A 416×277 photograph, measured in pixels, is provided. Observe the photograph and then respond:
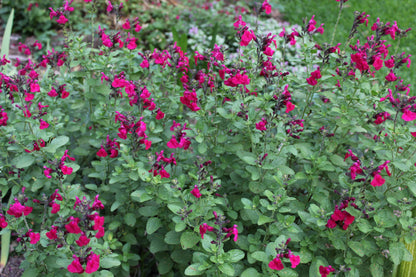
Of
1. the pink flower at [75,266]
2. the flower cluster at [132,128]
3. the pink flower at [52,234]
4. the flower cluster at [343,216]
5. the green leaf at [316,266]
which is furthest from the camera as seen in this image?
the flower cluster at [132,128]

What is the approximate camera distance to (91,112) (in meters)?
3.35

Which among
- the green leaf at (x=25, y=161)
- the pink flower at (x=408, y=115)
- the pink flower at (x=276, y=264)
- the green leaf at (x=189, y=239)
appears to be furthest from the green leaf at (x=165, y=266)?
the pink flower at (x=408, y=115)

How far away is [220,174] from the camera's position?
287 cm

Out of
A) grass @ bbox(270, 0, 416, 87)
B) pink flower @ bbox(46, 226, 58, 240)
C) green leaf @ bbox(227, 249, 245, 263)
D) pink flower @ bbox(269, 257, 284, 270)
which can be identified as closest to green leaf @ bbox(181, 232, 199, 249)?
green leaf @ bbox(227, 249, 245, 263)

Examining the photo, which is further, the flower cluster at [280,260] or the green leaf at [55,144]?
the green leaf at [55,144]

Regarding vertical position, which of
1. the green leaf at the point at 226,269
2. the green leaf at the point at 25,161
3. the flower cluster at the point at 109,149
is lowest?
the green leaf at the point at 226,269

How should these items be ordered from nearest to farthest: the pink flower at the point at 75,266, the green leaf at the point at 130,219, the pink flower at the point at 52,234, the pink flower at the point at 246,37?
1. the pink flower at the point at 75,266
2. the pink flower at the point at 52,234
3. the green leaf at the point at 130,219
4. the pink flower at the point at 246,37

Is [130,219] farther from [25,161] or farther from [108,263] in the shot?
[25,161]

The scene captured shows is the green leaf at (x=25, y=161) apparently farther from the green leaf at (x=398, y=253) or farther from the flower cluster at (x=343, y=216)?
the green leaf at (x=398, y=253)

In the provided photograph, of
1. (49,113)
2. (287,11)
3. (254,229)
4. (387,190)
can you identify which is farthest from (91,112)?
(287,11)

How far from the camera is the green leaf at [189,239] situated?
7.69 feet

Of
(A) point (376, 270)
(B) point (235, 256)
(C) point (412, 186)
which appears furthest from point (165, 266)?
(C) point (412, 186)

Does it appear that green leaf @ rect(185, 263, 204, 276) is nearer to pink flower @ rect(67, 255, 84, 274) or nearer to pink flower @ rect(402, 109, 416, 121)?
pink flower @ rect(67, 255, 84, 274)

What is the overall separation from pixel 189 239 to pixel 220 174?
0.64m
